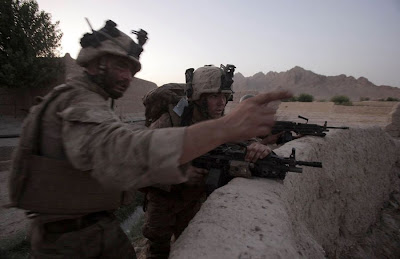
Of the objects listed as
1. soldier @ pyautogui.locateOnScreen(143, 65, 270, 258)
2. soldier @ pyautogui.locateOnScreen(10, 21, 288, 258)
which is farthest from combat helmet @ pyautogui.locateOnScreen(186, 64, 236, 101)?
soldier @ pyautogui.locateOnScreen(10, 21, 288, 258)

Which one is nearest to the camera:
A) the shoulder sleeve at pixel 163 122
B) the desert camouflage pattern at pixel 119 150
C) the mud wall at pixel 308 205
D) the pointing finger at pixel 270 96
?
the desert camouflage pattern at pixel 119 150

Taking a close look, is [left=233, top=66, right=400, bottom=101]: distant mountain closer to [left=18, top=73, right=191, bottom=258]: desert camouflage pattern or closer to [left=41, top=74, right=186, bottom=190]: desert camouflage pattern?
[left=18, top=73, right=191, bottom=258]: desert camouflage pattern

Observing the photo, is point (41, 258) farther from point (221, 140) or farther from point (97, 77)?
point (221, 140)

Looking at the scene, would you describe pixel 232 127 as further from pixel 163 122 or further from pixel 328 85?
pixel 328 85

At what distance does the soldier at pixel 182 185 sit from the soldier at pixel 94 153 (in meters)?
1.42

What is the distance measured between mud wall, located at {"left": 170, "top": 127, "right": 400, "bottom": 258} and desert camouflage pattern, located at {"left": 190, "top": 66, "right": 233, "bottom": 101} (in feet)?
3.81

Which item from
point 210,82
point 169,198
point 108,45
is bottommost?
point 169,198

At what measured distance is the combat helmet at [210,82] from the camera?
307 cm

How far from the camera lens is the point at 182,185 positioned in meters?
2.98

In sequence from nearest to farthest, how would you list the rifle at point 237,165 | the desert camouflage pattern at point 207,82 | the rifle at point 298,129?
the rifle at point 237,165, the desert camouflage pattern at point 207,82, the rifle at point 298,129

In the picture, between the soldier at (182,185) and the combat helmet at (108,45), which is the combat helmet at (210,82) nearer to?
the soldier at (182,185)

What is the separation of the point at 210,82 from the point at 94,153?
228 centimetres

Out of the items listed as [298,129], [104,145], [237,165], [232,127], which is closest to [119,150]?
[104,145]

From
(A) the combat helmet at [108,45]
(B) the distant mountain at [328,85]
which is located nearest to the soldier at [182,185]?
(A) the combat helmet at [108,45]
